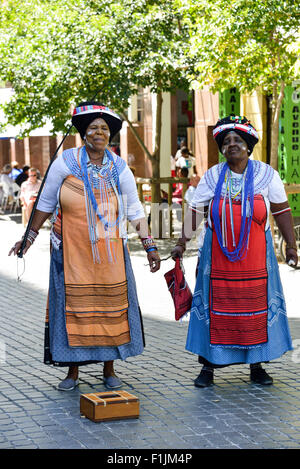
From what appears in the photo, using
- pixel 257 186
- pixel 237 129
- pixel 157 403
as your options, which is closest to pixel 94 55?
pixel 237 129

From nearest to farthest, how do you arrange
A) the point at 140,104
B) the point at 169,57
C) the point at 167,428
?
the point at 167,428, the point at 169,57, the point at 140,104

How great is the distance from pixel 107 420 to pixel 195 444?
70 centimetres

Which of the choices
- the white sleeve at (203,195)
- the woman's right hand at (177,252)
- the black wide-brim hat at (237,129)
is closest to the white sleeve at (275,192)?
the black wide-brim hat at (237,129)

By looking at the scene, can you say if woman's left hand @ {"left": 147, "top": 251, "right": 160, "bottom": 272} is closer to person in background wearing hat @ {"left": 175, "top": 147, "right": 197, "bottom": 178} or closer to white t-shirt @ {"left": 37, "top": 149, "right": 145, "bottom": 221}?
white t-shirt @ {"left": 37, "top": 149, "right": 145, "bottom": 221}

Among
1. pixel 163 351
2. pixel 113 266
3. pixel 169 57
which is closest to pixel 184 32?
pixel 169 57

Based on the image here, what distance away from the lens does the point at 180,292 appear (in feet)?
21.4

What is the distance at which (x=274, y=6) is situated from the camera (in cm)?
1174

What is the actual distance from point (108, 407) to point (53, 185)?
1.63 m

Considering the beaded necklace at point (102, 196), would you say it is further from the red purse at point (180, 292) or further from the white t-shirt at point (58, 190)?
the red purse at point (180, 292)

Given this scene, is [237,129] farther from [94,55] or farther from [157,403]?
[94,55]

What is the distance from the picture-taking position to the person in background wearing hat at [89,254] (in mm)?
6195

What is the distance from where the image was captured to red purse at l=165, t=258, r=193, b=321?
6.49 meters

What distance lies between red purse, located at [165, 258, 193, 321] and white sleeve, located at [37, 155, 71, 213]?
3.28 feet
